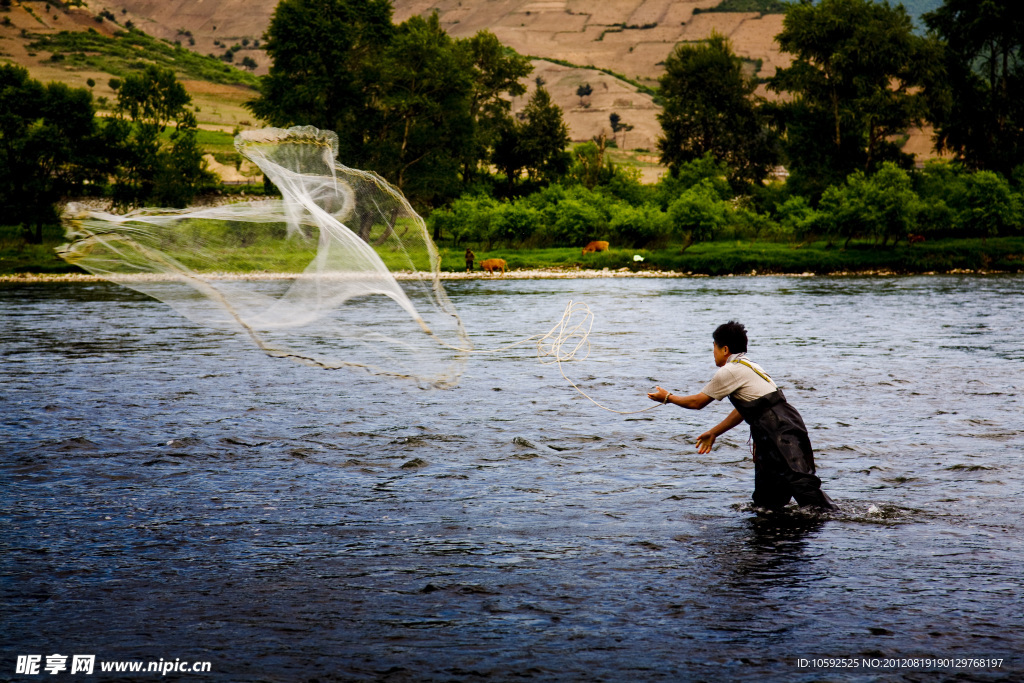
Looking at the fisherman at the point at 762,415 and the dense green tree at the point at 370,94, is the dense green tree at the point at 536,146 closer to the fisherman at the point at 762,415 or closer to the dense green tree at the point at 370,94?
the dense green tree at the point at 370,94

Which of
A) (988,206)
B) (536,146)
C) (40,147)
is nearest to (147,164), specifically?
(40,147)

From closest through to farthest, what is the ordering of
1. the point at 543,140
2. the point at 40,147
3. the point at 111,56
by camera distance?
the point at 40,147
the point at 543,140
the point at 111,56

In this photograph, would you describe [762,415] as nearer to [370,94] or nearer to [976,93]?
[370,94]

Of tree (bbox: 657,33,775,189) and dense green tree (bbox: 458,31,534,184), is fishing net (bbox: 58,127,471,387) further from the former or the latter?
tree (bbox: 657,33,775,189)

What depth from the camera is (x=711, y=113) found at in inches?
3851

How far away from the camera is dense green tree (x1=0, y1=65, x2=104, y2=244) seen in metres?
70.2

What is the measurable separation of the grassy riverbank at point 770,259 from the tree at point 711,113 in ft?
112

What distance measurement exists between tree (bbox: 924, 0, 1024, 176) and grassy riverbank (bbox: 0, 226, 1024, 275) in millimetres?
19546

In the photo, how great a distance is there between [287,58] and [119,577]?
8471cm

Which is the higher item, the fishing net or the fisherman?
the fishing net

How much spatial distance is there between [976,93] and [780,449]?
287 feet

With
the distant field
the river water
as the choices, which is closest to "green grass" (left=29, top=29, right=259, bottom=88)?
the distant field

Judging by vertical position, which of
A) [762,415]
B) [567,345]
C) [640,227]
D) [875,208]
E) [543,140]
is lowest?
[567,345]

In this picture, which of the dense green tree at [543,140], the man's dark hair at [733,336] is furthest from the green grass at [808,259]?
the man's dark hair at [733,336]
